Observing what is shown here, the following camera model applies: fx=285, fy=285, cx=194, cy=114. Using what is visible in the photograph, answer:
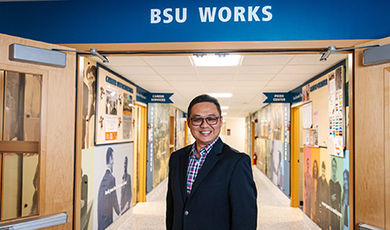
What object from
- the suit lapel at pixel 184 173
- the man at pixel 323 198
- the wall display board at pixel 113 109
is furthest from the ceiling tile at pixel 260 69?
the suit lapel at pixel 184 173

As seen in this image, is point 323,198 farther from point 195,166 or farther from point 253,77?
point 195,166

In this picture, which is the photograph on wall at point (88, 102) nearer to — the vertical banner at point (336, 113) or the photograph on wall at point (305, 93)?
the vertical banner at point (336, 113)

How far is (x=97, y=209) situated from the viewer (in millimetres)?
4211

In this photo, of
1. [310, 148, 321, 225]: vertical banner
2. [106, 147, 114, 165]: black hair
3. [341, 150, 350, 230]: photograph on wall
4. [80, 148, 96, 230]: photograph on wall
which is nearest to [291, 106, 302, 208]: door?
[310, 148, 321, 225]: vertical banner

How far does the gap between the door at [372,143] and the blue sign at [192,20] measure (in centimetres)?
30

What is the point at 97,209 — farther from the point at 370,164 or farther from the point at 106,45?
the point at 370,164

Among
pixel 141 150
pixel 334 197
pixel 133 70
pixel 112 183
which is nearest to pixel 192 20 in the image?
pixel 133 70

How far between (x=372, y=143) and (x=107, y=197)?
3928mm

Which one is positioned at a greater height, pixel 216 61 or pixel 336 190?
pixel 216 61

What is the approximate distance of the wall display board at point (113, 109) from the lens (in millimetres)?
4238

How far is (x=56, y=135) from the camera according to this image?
202cm

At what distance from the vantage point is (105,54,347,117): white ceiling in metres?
3.92

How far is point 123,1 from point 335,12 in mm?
1604

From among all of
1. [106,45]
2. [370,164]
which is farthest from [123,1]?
[370,164]
